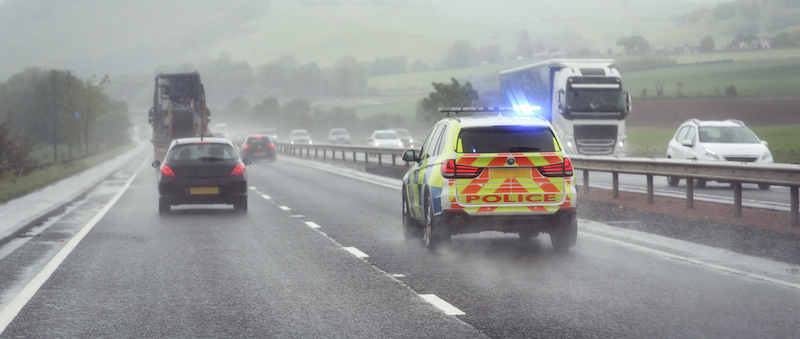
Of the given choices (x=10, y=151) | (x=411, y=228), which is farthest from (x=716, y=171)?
(x=10, y=151)

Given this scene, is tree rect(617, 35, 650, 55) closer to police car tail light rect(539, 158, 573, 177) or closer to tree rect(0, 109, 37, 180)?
tree rect(0, 109, 37, 180)

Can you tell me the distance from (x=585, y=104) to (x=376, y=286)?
904 inches

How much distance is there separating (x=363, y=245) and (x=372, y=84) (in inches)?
6494

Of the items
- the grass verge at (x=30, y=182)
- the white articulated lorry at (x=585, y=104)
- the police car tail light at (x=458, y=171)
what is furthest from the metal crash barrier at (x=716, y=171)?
the grass verge at (x=30, y=182)

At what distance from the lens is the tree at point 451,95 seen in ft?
297

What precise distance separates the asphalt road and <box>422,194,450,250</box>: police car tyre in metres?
0.18

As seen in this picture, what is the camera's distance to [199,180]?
56.9 ft

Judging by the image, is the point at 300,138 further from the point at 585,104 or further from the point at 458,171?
the point at 458,171

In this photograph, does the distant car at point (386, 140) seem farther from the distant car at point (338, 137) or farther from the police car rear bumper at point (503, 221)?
the police car rear bumper at point (503, 221)

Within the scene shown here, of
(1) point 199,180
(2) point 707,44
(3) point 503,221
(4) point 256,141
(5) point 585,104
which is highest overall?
(2) point 707,44

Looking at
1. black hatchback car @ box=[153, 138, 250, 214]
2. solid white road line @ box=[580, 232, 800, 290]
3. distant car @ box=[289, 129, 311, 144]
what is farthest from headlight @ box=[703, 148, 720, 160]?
distant car @ box=[289, 129, 311, 144]

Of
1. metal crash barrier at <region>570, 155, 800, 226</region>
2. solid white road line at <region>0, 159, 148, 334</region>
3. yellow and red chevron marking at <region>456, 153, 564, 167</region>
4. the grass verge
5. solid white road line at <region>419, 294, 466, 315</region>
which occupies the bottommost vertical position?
solid white road line at <region>419, 294, 466, 315</region>

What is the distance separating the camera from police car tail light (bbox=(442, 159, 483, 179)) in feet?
34.6

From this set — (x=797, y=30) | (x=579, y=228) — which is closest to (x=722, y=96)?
(x=797, y=30)
